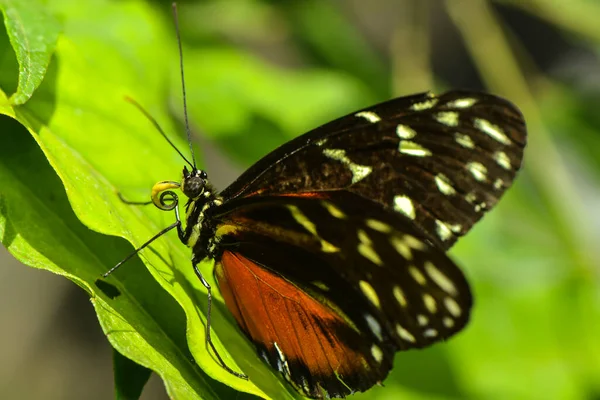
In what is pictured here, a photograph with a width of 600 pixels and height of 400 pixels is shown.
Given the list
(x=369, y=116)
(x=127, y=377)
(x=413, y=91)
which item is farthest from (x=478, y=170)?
(x=413, y=91)

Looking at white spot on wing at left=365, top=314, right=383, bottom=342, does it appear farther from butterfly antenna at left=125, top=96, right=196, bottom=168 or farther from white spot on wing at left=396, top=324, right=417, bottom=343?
butterfly antenna at left=125, top=96, right=196, bottom=168

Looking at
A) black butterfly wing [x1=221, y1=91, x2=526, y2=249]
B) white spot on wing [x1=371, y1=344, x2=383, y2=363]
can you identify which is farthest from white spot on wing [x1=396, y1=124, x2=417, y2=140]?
white spot on wing [x1=371, y1=344, x2=383, y2=363]

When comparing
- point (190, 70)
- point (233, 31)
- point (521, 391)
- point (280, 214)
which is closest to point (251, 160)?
point (190, 70)

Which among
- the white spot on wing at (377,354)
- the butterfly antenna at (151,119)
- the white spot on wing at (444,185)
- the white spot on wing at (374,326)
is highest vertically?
the butterfly antenna at (151,119)

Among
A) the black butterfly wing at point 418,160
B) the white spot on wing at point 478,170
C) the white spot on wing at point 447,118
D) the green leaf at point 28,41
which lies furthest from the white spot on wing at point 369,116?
the green leaf at point 28,41

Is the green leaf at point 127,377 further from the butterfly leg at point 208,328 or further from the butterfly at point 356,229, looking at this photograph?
the butterfly at point 356,229

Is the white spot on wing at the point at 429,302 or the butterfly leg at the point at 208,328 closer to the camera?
the butterfly leg at the point at 208,328

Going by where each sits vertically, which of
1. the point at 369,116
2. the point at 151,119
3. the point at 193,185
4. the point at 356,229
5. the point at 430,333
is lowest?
the point at 430,333

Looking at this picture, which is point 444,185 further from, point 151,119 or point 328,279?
point 151,119
